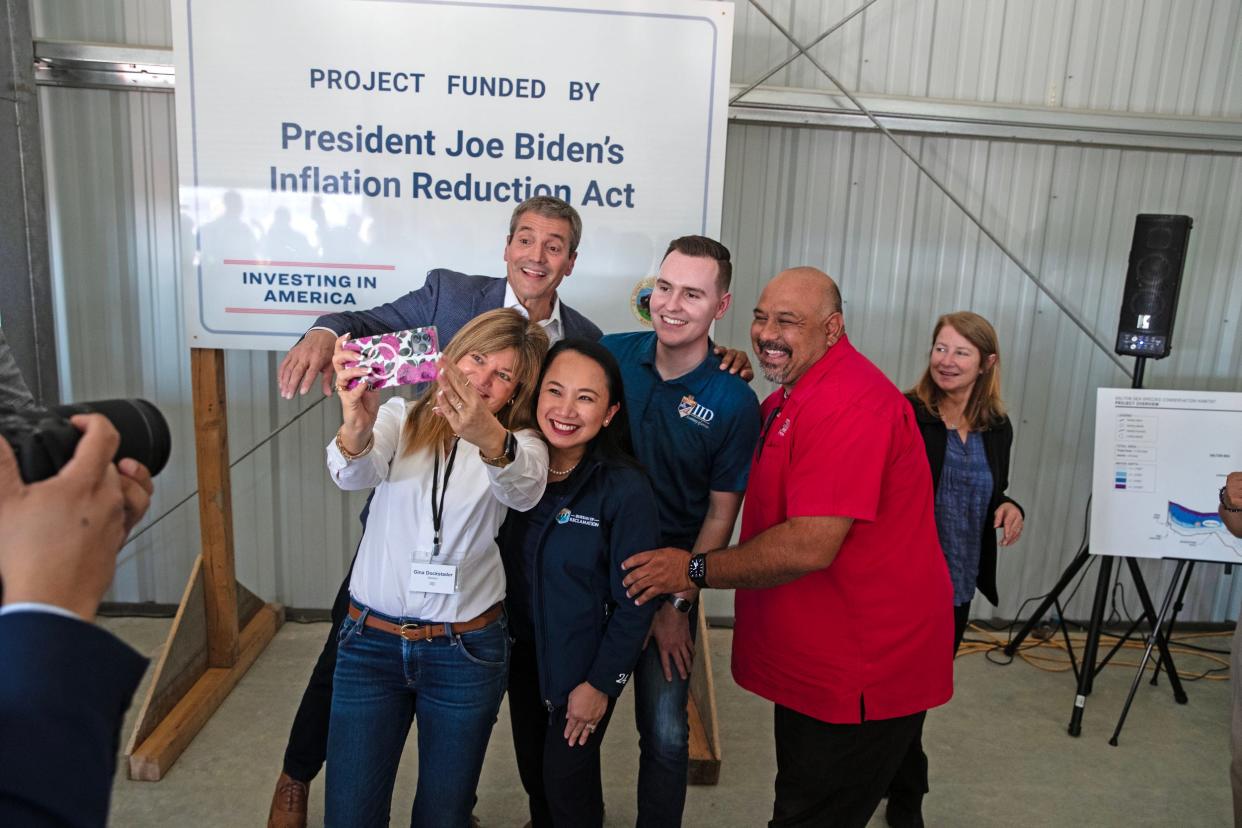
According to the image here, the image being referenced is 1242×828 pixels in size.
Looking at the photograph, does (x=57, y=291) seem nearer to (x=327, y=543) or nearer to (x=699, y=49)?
(x=327, y=543)

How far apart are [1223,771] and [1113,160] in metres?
2.56

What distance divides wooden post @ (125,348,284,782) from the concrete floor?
0.09 metres

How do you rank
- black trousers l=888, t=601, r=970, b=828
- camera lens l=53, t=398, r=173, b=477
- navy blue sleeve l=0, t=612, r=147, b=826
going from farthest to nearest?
1. black trousers l=888, t=601, r=970, b=828
2. camera lens l=53, t=398, r=173, b=477
3. navy blue sleeve l=0, t=612, r=147, b=826

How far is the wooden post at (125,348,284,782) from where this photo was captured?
9.17ft

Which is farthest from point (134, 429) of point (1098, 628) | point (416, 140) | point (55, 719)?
point (1098, 628)

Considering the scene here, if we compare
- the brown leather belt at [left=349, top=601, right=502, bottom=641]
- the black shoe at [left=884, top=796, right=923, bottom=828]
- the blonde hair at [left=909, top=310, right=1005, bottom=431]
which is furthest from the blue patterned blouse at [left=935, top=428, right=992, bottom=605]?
the brown leather belt at [left=349, top=601, right=502, bottom=641]

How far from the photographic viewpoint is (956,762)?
293cm

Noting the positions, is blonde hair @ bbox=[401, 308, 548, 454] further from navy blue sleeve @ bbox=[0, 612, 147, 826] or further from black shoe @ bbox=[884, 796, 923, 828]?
black shoe @ bbox=[884, 796, 923, 828]

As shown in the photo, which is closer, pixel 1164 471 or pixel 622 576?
pixel 622 576

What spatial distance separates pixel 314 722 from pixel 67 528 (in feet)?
6.07

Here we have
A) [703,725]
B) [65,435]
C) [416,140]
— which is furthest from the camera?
[703,725]

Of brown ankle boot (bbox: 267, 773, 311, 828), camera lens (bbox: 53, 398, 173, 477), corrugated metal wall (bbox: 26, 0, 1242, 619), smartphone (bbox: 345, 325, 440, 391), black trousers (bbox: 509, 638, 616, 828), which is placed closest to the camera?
camera lens (bbox: 53, 398, 173, 477)

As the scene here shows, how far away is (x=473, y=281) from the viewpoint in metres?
2.38

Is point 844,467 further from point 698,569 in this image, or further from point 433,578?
point 433,578
